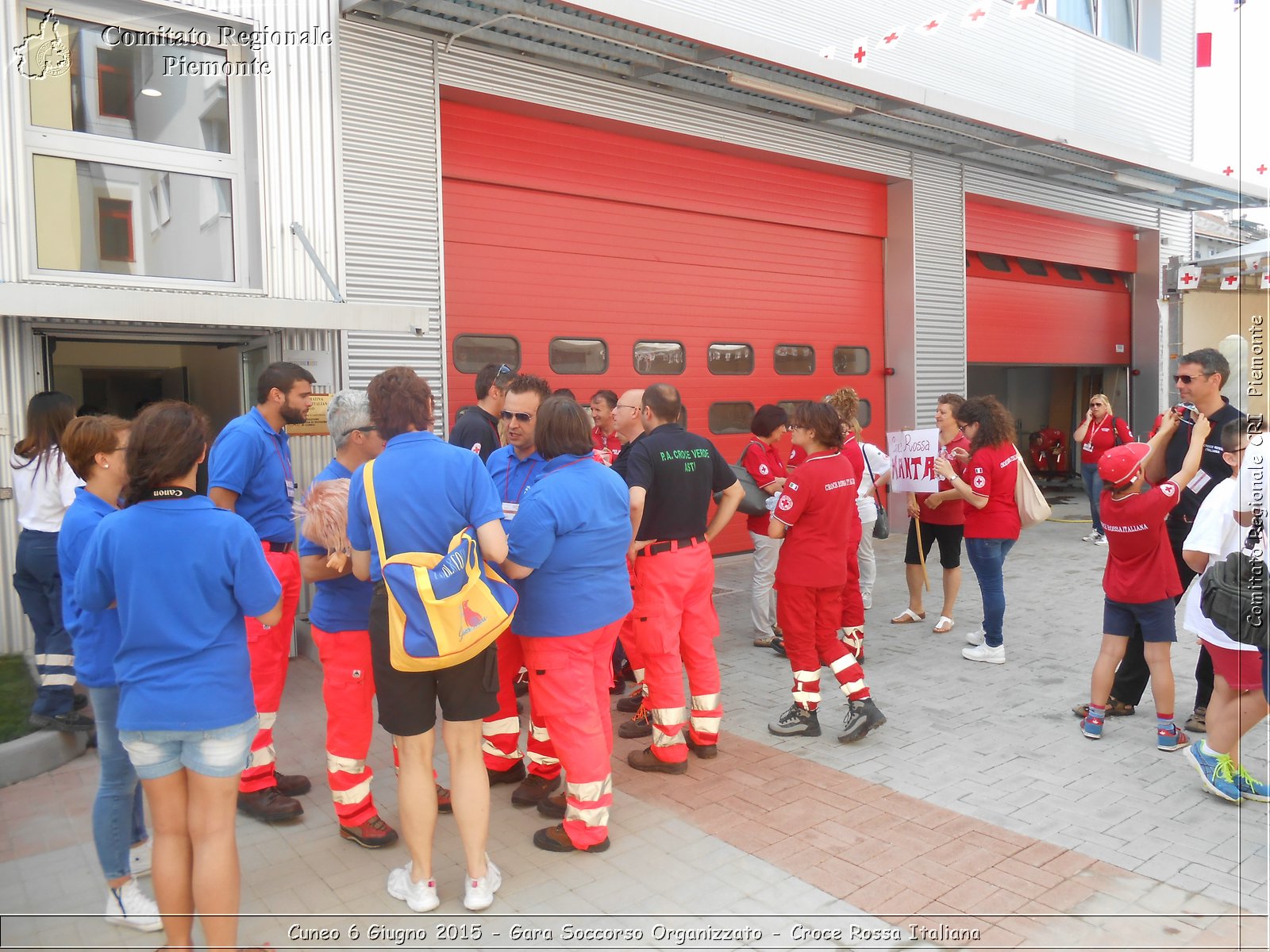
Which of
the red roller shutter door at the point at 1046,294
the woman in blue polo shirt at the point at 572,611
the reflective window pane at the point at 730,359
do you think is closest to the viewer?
the woman in blue polo shirt at the point at 572,611

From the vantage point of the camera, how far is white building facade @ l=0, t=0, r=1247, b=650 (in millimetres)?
6383

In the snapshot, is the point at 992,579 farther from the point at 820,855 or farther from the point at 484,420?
the point at 484,420

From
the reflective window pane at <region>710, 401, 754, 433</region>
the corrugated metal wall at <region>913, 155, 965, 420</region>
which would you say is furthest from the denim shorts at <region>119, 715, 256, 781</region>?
the corrugated metal wall at <region>913, 155, 965, 420</region>

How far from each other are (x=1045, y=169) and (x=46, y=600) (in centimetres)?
1334

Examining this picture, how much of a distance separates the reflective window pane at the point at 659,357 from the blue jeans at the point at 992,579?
13.8 ft

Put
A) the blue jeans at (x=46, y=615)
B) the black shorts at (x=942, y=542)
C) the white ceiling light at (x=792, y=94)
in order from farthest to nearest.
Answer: the white ceiling light at (x=792, y=94) → the black shorts at (x=942, y=542) → the blue jeans at (x=46, y=615)

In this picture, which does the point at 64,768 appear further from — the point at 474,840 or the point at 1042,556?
the point at 1042,556

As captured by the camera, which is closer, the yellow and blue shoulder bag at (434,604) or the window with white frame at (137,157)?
the yellow and blue shoulder bag at (434,604)

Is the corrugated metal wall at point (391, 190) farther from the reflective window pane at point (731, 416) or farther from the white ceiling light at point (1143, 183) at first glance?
the white ceiling light at point (1143, 183)

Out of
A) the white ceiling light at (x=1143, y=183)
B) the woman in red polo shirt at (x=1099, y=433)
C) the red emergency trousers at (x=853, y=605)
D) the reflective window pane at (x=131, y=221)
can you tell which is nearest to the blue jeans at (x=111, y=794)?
the red emergency trousers at (x=853, y=605)

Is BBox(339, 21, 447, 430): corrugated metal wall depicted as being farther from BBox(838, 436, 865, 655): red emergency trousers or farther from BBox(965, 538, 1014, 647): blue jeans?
BBox(965, 538, 1014, 647): blue jeans

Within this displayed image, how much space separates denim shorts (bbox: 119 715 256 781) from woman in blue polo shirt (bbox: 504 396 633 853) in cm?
125

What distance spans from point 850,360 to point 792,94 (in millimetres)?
3635

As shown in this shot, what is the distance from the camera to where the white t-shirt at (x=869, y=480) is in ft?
24.5
